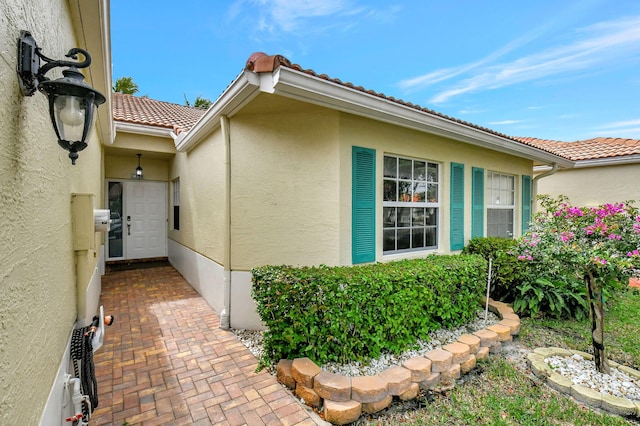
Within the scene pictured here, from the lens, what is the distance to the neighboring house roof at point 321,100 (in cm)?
376

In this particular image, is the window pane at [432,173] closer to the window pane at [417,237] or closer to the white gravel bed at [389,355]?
the window pane at [417,237]

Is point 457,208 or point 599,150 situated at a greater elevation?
point 599,150

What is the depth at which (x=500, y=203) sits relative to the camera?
8.73m

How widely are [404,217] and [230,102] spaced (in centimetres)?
410

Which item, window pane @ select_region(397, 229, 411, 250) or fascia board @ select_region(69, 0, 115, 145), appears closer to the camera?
fascia board @ select_region(69, 0, 115, 145)

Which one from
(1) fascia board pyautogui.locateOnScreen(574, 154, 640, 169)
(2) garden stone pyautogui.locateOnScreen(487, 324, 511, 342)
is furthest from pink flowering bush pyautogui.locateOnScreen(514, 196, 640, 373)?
(1) fascia board pyautogui.locateOnScreen(574, 154, 640, 169)

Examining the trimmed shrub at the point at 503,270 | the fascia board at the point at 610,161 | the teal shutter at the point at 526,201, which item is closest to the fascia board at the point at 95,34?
the trimmed shrub at the point at 503,270

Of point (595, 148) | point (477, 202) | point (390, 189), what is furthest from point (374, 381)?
point (595, 148)

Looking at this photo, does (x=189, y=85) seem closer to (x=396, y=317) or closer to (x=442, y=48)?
(x=442, y=48)

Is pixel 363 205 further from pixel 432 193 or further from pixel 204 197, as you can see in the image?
pixel 204 197

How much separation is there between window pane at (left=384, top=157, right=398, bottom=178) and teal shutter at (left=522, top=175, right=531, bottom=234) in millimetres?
5943

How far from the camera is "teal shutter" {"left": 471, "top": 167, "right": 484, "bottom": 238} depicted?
750 cm

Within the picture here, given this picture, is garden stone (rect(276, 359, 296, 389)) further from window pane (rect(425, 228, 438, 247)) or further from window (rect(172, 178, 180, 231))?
window (rect(172, 178, 180, 231))

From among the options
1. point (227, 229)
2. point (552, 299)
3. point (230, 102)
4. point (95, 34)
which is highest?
point (95, 34)
